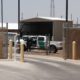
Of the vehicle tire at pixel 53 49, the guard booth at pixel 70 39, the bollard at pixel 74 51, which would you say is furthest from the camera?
the vehicle tire at pixel 53 49

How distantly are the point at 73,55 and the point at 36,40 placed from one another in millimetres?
19355

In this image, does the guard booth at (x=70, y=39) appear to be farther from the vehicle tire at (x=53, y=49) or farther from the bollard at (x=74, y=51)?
the vehicle tire at (x=53, y=49)

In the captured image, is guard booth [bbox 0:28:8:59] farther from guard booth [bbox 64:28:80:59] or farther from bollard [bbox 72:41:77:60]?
bollard [bbox 72:41:77:60]

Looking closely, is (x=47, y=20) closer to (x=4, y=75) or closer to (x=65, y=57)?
(x=65, y=57)

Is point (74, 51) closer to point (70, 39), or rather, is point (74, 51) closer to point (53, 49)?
point (70, 39)

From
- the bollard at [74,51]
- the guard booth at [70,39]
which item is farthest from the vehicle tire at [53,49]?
the bollard at [74,51]

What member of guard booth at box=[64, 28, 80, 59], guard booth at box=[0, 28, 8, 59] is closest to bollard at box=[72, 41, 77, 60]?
guard booth at box=[64, 28, 80, 59]

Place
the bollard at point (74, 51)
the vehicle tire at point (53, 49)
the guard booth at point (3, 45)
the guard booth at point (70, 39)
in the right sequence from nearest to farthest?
the bollard at point (74, 51) < the guard booth at point (3, 45) < the guard booth at point (70, 39) < the vehicle tire at point (53, 49)

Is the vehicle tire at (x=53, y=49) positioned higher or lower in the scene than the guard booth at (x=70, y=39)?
lower

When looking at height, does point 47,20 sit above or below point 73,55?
above

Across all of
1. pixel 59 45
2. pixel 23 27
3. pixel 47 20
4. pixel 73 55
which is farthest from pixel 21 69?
pixel 23 27

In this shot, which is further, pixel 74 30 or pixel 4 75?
pixel 74 30

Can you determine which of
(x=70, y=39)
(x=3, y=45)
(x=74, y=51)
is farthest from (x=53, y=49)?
(x=3, y=45)

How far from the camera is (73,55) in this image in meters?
30.1
